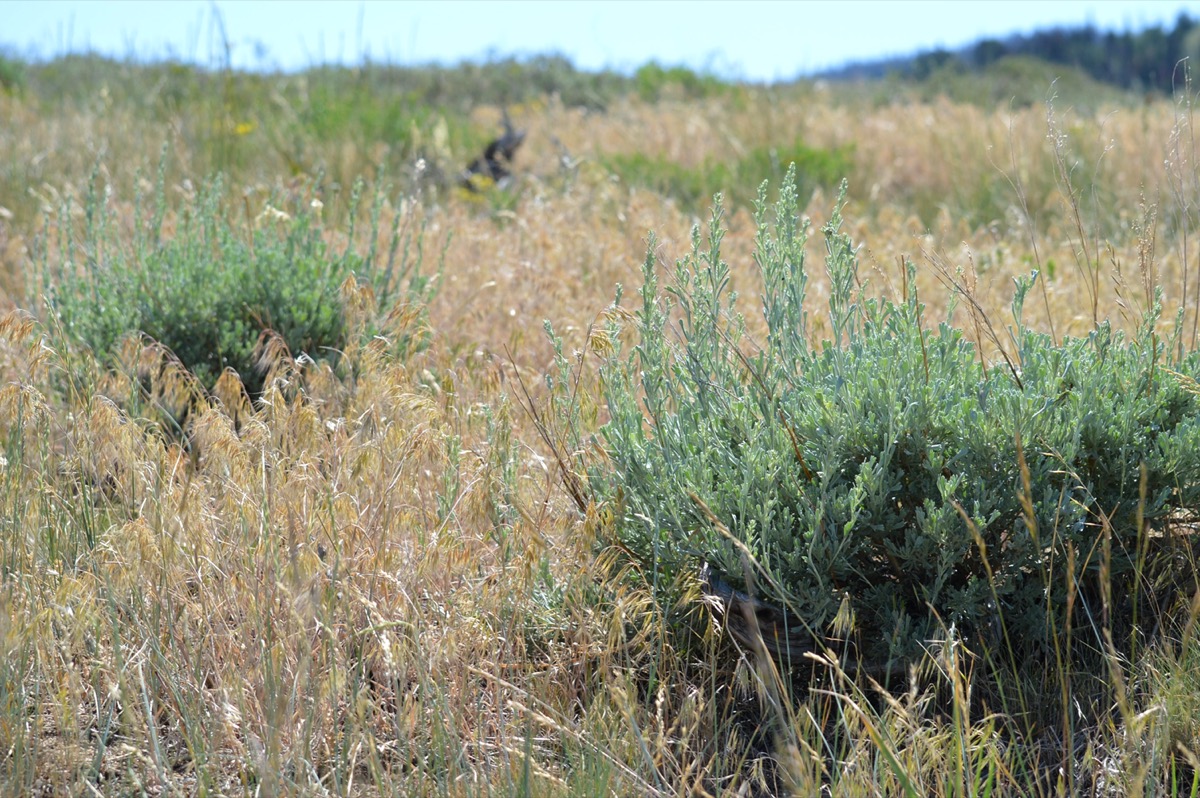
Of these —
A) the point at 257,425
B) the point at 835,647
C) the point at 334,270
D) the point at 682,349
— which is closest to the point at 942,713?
the point at 835,647

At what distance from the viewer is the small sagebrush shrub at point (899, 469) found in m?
2.10

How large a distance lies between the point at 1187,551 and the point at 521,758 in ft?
5.19

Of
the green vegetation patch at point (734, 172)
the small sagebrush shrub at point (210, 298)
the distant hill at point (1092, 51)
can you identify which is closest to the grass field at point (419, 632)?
the small sagebrush shrub at point (210, 298)

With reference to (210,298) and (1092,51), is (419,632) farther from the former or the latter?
(1092,51)

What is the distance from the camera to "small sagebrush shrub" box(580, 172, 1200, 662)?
2.10 meters

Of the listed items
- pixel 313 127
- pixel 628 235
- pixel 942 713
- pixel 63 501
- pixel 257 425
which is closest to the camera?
pixel 942 713

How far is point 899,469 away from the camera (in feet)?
7.17

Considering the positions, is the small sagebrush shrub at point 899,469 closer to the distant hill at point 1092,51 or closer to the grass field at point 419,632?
the grass field at point 419,632

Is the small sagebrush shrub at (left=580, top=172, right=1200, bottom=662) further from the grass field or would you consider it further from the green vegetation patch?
the green vegetation patch

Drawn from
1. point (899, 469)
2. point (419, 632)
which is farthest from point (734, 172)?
point (419, 632)

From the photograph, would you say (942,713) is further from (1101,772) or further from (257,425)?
(257,425)

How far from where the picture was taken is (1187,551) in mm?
2340

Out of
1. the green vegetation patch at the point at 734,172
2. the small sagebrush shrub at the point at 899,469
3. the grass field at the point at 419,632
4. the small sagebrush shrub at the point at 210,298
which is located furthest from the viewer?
the green vegetation patch at the point at 734,172

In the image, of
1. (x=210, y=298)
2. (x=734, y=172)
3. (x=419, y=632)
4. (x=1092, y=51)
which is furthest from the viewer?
(x=1092, y=51)
